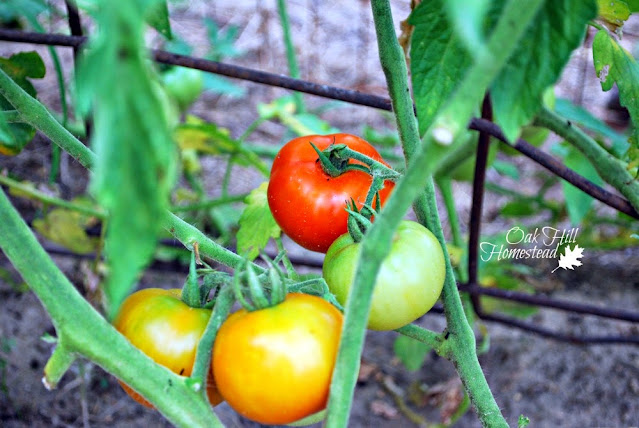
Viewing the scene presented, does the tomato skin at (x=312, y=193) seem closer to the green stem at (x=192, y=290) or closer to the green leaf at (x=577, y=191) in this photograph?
the green stem at (x=192, y=290)

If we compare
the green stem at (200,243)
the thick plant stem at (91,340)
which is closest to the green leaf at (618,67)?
the green stem at (200,243)

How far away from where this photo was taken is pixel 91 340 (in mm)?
467

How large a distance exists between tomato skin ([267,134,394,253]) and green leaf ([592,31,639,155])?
29cm

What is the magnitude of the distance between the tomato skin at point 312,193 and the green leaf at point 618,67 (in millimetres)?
291

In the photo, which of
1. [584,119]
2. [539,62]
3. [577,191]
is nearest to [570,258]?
[577,191]

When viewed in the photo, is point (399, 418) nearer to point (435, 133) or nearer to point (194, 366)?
point (194, 366)

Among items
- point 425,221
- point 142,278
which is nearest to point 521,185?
point 142,278

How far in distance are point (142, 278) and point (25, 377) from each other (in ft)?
1.27

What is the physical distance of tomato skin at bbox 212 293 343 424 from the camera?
459 millimetres

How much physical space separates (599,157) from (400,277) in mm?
471

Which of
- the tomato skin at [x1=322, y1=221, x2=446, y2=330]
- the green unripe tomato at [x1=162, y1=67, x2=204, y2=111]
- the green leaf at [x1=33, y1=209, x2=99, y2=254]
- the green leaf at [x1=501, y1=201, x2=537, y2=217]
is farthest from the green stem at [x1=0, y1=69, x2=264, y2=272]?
the green leaf at [x1=501, y1=201, x2=537, y2=217]

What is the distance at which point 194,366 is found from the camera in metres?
0.49

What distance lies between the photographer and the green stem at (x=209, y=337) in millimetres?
484

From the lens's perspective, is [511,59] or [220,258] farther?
[220,258]
